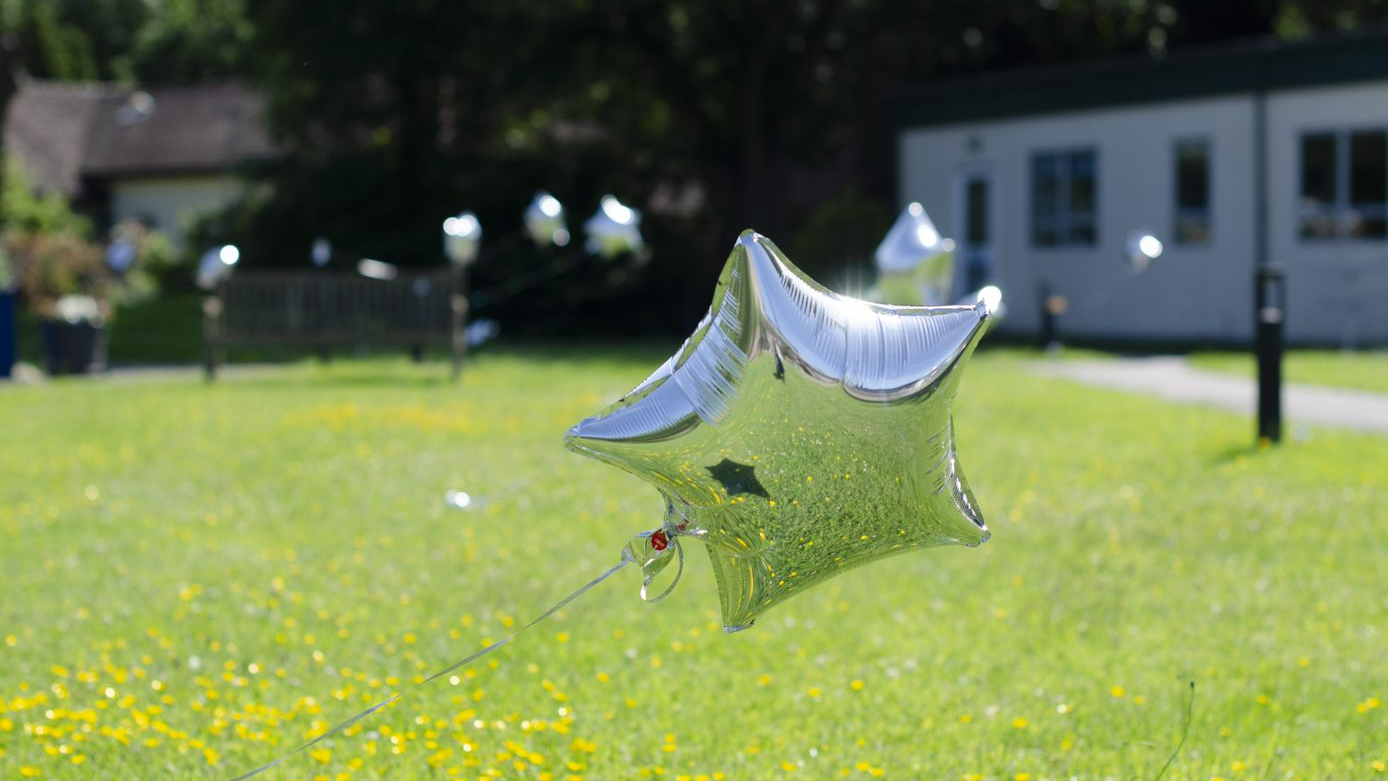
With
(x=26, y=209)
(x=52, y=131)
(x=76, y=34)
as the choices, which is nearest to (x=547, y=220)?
(x=26, y=209)

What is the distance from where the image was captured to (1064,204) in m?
23.8

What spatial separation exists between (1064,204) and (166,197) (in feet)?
95.2

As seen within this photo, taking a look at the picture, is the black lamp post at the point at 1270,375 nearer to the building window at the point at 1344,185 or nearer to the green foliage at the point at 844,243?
the building window at the point at 1344,185

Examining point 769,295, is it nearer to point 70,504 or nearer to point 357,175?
point 70,504

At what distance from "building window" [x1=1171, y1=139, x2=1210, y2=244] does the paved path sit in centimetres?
349

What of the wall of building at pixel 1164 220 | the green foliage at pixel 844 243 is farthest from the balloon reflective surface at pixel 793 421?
the green foliage at pixel 844 243

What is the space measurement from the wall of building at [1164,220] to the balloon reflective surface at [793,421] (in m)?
19.1

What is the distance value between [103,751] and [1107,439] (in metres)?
8.41

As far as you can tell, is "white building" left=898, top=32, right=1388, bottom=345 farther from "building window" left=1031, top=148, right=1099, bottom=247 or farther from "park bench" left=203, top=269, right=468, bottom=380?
"park bench" left=203, top=269, right=468, bottom=380

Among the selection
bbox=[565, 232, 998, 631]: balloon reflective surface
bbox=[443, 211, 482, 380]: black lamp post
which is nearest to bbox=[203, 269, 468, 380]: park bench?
bbox=[443, 211, 482, 380]: black lamp post

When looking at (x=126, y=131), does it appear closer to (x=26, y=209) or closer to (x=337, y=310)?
(x=26, y=209)

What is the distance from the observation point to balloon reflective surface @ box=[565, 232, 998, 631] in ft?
11.1

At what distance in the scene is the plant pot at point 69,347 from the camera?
1911 centimetres

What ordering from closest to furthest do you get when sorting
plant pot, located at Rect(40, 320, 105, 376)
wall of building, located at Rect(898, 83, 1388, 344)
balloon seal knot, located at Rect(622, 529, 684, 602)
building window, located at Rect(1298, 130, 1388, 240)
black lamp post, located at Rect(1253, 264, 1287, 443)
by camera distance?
1. balloon seal knot, located at Rect(622, 529, 684, 602)
2. black lamp post, located at Rect(1253, 264, 1287, 443)
3. plant pot, located at Rect(40, 320, 105, 376)
4. building window, located at Rect(1298, 130, 1388, 240)
5. wall of building, located at Rect(898, 83, 1388, 344)
